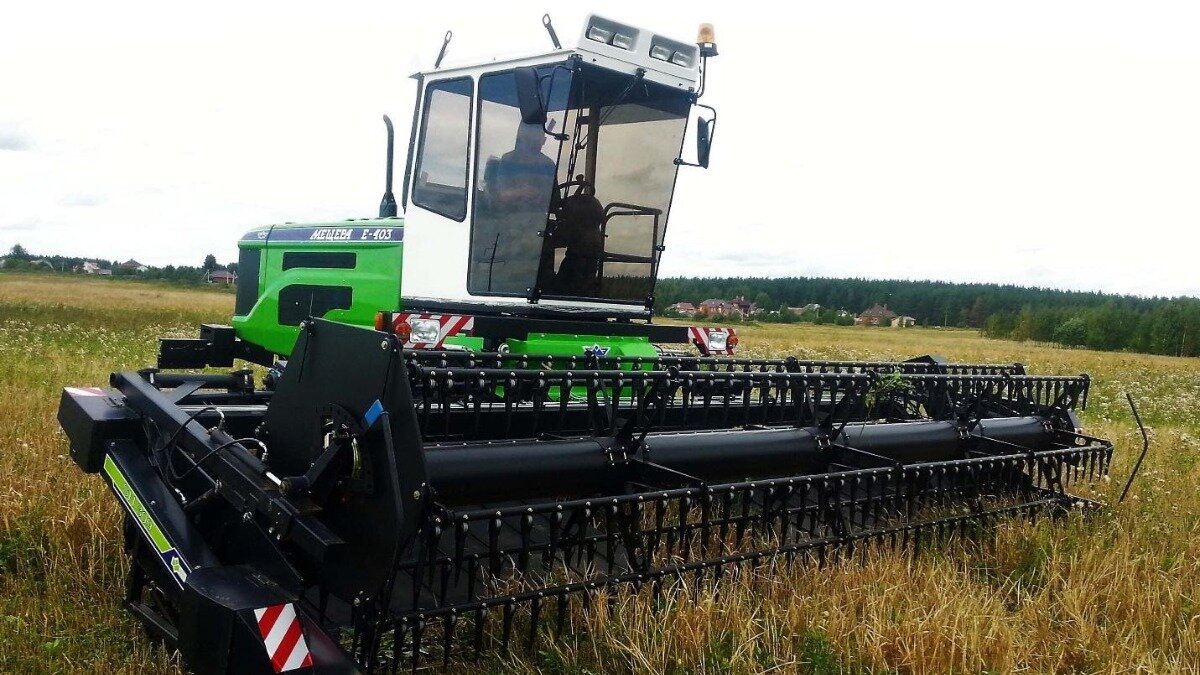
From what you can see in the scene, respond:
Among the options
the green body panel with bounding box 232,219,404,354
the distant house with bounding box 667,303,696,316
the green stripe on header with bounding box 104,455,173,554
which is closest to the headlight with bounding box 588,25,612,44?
the green body panel with bounding box 232,219,404,354

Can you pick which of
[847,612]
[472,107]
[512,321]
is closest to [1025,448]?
[847,612]

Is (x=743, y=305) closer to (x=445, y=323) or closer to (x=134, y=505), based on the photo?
(x=445, y=323)

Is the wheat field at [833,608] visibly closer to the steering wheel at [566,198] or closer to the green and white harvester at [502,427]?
the green and white harvester at [502,427]

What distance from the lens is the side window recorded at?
5.64 m

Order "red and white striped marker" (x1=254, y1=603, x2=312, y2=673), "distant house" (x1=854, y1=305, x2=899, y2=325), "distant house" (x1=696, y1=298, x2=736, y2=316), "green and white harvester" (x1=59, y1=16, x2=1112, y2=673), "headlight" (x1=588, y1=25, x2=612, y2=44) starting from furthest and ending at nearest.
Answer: "distant house" (x1=854, y1=305, x2=899, y2=325), "distant house" (x1=696, y1=298, x2=736, y2=316), "headlight" (x1=588, y1=25, x2=612, y2=44), "green and white harvester" (x1=59, y1=16, x2=1112, y2=673), "red and white striped marker" (x1=254, y1=603, x2=312, y2=673)

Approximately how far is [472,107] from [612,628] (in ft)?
11.6

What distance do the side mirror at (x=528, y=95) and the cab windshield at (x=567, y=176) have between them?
8.2 inches

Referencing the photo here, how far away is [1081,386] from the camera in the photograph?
18.6 feet

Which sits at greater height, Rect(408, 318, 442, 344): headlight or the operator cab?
the operator cab

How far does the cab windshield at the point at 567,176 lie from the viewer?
5328 mm

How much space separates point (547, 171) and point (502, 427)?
76.2 inches

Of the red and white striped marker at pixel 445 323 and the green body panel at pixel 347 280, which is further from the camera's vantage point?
the green body panel at pixel 347 280

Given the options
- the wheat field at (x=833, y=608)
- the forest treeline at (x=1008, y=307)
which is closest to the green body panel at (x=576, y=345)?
the wheat field at (x=833, y=608)

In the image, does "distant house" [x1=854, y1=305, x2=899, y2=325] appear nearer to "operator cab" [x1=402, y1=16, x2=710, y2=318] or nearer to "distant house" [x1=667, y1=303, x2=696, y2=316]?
"distant house" [x1=667, y1=303, x2=696, y2=316]
